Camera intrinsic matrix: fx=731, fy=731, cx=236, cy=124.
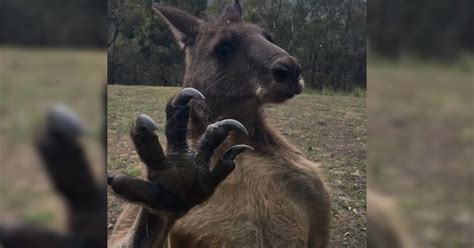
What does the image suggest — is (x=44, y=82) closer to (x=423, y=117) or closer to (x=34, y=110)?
(x=34, y=110)

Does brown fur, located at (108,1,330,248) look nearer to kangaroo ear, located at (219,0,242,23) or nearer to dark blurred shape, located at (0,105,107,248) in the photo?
kangaroo ear, located at (219,0,242,23)

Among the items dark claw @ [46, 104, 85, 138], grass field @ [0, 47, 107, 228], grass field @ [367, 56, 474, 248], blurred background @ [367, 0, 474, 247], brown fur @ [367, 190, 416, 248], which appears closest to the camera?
dark claw @ [46, 104, 85, 138]

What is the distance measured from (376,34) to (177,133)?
52 centimetres

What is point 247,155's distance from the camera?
1415 mm

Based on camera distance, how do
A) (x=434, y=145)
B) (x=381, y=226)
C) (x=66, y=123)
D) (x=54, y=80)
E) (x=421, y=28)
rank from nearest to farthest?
(x=66, y=123) < (x=54, y=80) < (x=381, y=226) < (x=421, y=28) < (x=434, y=145)

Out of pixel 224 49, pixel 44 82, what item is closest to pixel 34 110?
pixel 44 82

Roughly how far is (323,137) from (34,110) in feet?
1.83

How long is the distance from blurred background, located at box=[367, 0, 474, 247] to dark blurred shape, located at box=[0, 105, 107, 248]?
546 millimetres

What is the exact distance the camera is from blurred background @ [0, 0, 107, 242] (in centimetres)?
113

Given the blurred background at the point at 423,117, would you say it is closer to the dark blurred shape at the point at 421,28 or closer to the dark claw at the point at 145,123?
the dark blurred shape at the point at 421,28

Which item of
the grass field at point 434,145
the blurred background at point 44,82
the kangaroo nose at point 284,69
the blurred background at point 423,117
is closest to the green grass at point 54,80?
the blurred background at point 44,82

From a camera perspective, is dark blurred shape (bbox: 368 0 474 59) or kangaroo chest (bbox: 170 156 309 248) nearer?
kangaroo chest (bbox: 170 156 309 248)

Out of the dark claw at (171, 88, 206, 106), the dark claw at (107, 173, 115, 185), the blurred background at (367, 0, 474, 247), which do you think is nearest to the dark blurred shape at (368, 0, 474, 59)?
the blurred background at (367, 0, 474, 247)

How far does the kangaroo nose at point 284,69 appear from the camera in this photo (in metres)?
1.31
